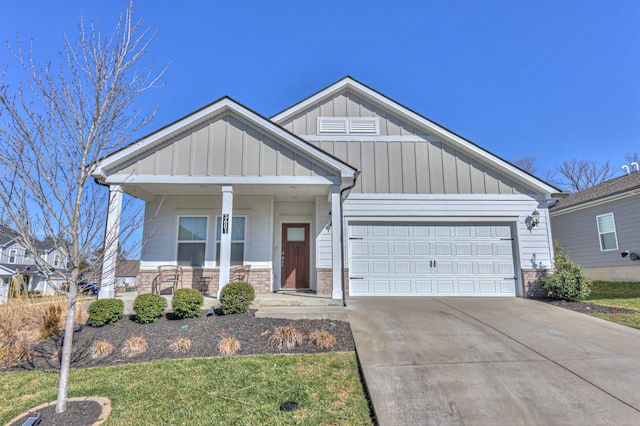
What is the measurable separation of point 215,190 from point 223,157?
44.9 inches

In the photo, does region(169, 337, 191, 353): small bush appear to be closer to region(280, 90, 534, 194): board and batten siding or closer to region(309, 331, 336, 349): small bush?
region(309, 331, 336, 349): small bush

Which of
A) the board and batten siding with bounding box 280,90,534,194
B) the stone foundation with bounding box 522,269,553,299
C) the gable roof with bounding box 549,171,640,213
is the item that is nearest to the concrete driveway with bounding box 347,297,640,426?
the stone foundation with bounding box 522,269,553,299

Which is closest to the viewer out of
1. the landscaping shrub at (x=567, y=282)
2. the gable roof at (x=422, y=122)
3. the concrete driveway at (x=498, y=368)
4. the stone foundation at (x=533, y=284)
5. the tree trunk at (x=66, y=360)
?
the concrete driveway at (x=498, y=368)

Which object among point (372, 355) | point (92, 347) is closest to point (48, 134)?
point (92, 347)

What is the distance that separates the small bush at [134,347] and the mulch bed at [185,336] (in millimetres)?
70

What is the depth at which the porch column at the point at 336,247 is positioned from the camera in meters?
7.46

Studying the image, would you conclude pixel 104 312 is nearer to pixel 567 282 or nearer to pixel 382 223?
pixel 382 223

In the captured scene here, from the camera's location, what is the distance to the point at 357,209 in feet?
31.8

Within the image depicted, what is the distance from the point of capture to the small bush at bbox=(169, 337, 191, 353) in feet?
16.1

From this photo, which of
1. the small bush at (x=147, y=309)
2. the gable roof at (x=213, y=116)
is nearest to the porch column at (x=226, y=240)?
the small bush at (x=147, y=309)

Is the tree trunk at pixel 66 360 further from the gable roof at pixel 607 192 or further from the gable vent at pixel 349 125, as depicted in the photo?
the gable roof at pixel 607 192

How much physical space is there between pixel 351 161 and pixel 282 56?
5.10 meters

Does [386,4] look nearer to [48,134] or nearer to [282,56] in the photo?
[282,56]

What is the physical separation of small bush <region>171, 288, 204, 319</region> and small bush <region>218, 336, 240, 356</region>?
5.74 ft
